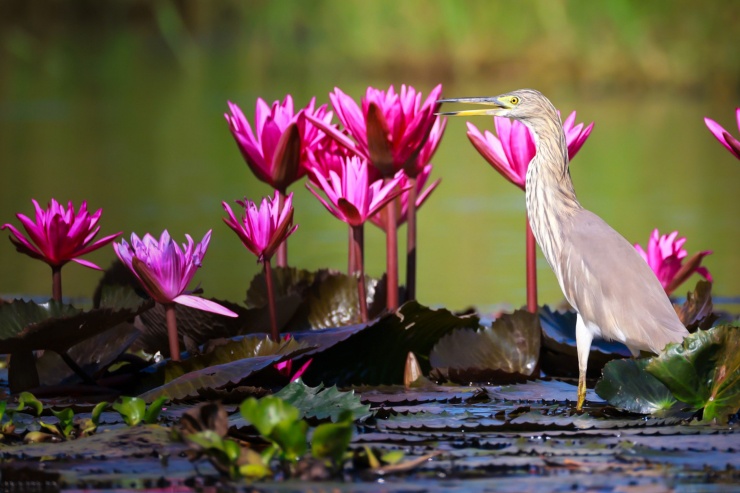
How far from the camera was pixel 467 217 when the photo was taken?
8.10 meters

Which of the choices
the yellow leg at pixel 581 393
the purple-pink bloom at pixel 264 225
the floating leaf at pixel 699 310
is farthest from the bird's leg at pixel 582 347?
the purple-pink bloom at pixel 264 225

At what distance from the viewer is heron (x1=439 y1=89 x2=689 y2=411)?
318 cm

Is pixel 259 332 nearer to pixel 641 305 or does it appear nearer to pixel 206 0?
pixel 641 305

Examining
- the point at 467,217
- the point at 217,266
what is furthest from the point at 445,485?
the point at 467,217

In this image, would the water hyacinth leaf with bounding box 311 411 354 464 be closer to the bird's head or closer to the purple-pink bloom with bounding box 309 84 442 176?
the purple-pink bloom with bounding box 309 84 442 176

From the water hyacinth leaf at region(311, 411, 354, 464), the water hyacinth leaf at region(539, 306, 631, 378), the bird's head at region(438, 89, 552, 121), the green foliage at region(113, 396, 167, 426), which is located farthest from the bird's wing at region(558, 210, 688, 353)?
the green foliage at region(113, 396, 167, 426)

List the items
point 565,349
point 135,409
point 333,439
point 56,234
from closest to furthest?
point 333,439 < point 135,409 < point 56,234 < point 565,349

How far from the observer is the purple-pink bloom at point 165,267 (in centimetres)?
302

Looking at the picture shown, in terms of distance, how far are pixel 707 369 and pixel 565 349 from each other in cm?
72

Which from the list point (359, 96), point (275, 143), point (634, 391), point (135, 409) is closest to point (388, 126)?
point (275, 143)

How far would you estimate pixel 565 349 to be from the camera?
3.56 meters

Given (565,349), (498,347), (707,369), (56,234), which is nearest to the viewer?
(707,369)

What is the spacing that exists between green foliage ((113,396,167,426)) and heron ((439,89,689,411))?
3.19ft

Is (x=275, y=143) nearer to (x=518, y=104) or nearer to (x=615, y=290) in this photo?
(x=518, y=104)
